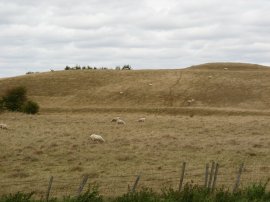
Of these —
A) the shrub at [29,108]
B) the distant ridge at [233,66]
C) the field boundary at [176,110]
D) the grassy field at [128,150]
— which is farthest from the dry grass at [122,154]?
the distant ridge at [233,66]

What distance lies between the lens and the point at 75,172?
2041cm

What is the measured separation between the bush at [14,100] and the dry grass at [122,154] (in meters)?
18.7

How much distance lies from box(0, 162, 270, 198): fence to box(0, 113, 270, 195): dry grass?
1.3 inches

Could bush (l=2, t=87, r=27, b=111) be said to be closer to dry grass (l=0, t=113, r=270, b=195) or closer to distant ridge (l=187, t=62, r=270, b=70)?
dry grass (l=0, t=113, r=270, b=195)

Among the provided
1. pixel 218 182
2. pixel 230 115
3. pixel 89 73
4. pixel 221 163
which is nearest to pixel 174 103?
pixel 230 115

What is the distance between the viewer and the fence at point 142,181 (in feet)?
53.1

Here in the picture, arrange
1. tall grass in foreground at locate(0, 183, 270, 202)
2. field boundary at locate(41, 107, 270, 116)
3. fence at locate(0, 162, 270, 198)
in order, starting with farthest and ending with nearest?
field boundary at locate(41, 107, 270, 116)
fence at locate(0, 162, 270, 198)
tall grass in foreground at locate(0, 183, 270, 202)

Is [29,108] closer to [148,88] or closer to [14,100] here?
[14,100]

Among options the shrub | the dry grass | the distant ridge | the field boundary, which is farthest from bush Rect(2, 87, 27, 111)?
the distant ridge

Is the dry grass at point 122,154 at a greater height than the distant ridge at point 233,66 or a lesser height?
lesser

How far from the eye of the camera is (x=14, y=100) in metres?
57.2

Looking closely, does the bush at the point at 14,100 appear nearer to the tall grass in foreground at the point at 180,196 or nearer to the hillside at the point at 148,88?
the hillside at the point at 148,88

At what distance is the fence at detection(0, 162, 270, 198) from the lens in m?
16.2

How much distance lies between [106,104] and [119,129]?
A: 117 ft
